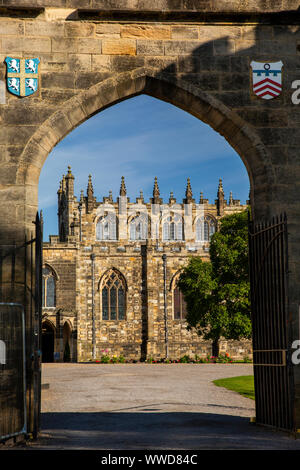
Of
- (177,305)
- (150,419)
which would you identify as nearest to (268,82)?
(150,419)

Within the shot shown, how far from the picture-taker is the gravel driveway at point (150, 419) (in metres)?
7.08

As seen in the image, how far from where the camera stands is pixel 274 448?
21.4 ft

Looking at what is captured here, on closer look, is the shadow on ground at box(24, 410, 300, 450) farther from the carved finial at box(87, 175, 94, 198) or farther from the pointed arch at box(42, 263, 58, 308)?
the carved finial at box(87, 175, 94, 198)

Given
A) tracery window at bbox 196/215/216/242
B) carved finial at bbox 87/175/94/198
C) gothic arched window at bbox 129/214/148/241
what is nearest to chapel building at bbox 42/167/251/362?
carved finial at bbox 87/175/94/198

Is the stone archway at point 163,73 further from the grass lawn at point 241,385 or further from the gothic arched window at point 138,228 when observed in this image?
the gothic arched window at point 138,228

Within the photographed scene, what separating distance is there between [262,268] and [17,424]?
3.70 m

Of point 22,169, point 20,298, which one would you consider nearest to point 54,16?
point 22,169

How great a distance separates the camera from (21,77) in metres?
8.38

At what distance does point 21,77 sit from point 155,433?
195 inches

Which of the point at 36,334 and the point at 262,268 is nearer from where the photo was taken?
the point at 36,334

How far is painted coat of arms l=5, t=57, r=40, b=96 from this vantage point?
328 inches

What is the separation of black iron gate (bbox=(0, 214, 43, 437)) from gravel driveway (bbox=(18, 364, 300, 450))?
0.50 m

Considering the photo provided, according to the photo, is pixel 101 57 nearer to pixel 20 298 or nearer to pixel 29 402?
pixel 20 298

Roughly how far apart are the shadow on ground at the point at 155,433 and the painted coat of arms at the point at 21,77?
4478mm
